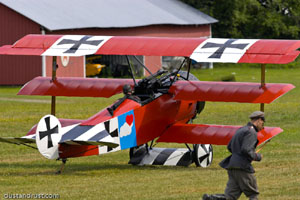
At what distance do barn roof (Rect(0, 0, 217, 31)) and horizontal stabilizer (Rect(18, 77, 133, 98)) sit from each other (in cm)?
2042

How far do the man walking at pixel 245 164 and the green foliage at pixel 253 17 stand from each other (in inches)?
1705

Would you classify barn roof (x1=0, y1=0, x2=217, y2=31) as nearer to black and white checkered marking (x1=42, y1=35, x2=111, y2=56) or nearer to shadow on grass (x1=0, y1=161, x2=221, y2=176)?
black and white checkered marking (x1=42, y1=35, x2=111, y2=56)

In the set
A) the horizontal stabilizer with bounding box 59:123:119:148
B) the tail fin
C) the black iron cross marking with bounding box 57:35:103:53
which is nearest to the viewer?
the horizontal stabilizer with bounding box 59:123:119:148

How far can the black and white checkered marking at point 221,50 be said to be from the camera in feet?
43.7

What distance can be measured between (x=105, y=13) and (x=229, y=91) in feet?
92.8

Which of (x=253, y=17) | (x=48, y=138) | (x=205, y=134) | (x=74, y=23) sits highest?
(x=253, y=17)

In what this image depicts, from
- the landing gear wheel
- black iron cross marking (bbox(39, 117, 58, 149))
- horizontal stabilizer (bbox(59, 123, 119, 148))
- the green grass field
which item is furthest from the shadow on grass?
black iron cross marking (bbox(39, 117, 58, 149))

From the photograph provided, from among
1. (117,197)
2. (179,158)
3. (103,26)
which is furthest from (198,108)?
(103,26)

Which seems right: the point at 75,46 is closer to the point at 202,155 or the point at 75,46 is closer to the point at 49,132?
the point at 49,132

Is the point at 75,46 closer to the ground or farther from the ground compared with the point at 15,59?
farther from the ground

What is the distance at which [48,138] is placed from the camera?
1267 cm

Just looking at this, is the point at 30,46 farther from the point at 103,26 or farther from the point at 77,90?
the point at 103,26

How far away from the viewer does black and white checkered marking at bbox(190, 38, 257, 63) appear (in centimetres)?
1330

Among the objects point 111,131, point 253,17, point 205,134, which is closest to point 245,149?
point 111,131
